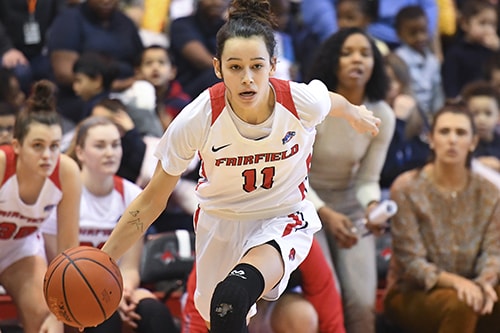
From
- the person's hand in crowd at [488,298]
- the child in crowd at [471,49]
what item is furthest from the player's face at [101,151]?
the child in crowd at [471,49]

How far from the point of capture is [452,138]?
5758 mm

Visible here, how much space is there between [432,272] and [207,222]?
179 centimetres

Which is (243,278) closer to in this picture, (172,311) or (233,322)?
(233,322)

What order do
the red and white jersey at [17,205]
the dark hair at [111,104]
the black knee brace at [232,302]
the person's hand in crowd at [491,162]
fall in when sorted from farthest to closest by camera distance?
the person's hand in crowd at [491,162] < the dark hair at [111,104] < the red and white jersey at [17,205] < the black knee brace at [232,302]

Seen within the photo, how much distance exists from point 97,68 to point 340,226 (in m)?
2.27

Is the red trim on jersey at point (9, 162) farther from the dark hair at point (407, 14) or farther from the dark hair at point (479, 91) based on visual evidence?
the dark hair at point (407, 14)

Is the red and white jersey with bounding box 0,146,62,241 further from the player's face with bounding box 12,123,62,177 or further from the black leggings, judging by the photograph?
the black leggings

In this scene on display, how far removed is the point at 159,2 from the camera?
26.3 ft

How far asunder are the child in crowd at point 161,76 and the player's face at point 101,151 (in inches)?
54.0

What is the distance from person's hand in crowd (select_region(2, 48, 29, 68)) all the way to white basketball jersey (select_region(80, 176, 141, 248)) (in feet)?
6.40

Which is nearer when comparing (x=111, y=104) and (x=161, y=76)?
(x=111, y=104)

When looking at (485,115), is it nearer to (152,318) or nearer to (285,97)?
(152,318)

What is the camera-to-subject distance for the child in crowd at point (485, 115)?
23.5 feet

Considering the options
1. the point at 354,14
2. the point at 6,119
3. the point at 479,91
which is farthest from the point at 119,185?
the point at 354,14
